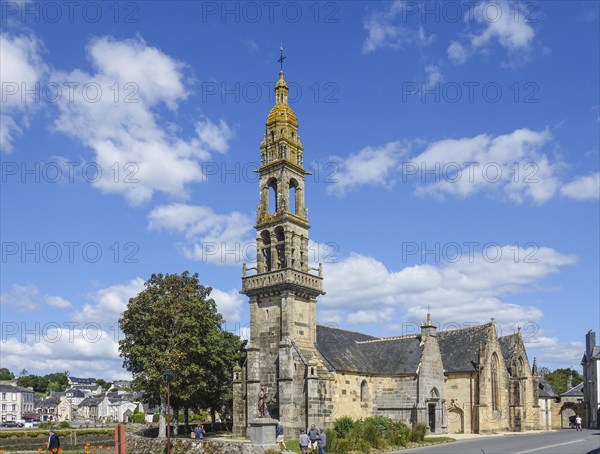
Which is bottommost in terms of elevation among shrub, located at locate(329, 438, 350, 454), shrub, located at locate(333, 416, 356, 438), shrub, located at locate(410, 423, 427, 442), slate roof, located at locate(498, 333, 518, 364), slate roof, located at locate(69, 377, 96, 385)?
slate roof, located at locate(69, 377, 96, 385)

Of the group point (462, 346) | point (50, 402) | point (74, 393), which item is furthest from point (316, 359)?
point (74, 393)

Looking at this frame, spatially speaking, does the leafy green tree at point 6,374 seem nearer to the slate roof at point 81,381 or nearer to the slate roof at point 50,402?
the slate roof at point 81,381

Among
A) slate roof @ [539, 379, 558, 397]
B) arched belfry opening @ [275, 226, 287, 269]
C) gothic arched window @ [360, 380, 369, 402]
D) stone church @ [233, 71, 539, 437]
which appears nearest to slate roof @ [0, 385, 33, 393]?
stone church @ [233, 71, 539, 437]

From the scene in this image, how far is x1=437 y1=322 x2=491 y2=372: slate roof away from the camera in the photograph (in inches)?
1955

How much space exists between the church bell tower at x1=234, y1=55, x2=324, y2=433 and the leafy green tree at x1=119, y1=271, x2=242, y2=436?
3.03 meters

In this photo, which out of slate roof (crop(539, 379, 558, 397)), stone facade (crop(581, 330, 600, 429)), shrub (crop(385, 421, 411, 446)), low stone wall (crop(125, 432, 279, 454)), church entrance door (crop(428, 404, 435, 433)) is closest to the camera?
low stone wall (crop(125, 432, 279, 454))

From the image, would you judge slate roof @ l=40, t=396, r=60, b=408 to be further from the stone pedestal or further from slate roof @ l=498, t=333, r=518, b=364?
the stone pedestal

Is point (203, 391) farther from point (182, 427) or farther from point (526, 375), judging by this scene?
point (526, 375)

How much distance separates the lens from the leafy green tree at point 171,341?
40.0m

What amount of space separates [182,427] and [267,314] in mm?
18634

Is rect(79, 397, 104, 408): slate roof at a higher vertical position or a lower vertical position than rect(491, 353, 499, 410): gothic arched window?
lower

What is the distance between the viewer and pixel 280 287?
41281 mm

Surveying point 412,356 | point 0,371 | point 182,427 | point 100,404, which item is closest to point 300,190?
point 412,356

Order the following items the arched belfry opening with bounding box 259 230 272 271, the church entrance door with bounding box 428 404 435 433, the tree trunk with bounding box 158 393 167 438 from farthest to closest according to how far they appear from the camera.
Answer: the church entrance door with bounding box 428 404 435 433 < the arched belfry opening with bounding box 259 230 272 271 < the tree trunk with bounding box 158 393 167 438
